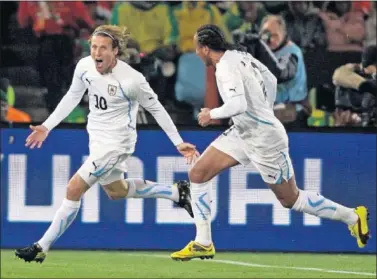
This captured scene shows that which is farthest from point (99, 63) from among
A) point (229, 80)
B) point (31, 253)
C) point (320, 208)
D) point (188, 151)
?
point (320, 208)

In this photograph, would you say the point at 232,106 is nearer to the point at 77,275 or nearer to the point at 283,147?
the point at 283,147

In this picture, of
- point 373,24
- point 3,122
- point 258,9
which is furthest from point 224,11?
point 3,122

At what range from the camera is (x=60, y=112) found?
12.9 m

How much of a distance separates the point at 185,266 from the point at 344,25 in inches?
121

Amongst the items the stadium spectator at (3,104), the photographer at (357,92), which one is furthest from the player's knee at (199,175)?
the stadium spectator at (3,104)

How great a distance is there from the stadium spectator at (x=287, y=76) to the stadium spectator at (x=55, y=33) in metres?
1.93

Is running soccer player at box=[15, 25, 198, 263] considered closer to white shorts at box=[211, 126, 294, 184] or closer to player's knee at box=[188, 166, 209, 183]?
player's knee at box=[188, 166, 209, 183]

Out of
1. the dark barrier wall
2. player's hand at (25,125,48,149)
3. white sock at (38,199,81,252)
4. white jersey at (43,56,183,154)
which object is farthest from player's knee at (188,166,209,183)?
the dark barrier wall

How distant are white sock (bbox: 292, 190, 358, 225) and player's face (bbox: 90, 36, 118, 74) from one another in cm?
200

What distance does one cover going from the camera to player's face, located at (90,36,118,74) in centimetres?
1242

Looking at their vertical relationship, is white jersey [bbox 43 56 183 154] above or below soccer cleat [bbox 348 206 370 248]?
above

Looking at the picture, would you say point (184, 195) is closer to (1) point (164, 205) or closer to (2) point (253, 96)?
(2) point (253, 96)

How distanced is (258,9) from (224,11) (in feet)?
1.20

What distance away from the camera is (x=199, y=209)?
42.2 feet
